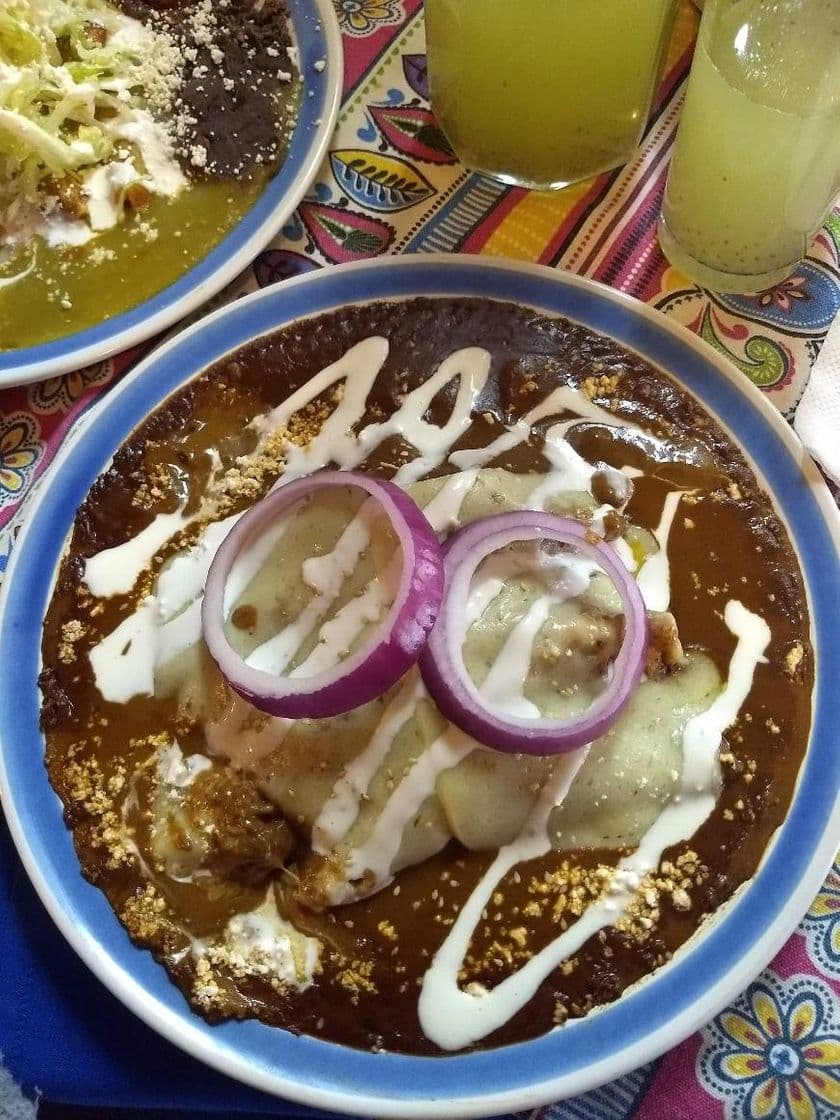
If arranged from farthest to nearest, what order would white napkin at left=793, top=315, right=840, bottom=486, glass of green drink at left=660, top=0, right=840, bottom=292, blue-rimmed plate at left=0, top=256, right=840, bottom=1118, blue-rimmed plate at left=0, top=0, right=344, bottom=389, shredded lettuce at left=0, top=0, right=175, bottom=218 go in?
1. shredded lettuce at left=0, top=0, right=175, bottom=218
2. blue-rimmed plate at left=0, top=0, right=344, bottom=389
3. white napkin at left=793, top=315, right=840, bottom=486
4. glass of green drink at left=660, top=0, right=840, bottom=292
5. blue-rimmed plate at left=0, top=256, right=840, bottom=1118

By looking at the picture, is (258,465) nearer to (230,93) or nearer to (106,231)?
(106,231)

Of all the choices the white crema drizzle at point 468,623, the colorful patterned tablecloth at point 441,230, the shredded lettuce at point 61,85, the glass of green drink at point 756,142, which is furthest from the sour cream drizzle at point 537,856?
the shredded lettuce at point 61,85

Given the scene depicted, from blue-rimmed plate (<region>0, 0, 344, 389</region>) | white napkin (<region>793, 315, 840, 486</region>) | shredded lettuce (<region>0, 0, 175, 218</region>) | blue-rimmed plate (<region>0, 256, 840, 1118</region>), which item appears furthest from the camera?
shredded lettuce (<region>0, 0, 175, 218</region>)

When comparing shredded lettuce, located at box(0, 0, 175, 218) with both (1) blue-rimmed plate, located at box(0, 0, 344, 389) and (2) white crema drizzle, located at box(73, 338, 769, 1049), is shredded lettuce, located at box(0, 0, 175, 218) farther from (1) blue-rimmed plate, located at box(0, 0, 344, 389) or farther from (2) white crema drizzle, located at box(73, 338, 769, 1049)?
(2) white crema drizzle, located at box(73, 338, 769, 1049)

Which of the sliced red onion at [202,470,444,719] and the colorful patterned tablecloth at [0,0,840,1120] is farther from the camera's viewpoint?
the colorful patterned tablecloth at [0,0,840,1120]

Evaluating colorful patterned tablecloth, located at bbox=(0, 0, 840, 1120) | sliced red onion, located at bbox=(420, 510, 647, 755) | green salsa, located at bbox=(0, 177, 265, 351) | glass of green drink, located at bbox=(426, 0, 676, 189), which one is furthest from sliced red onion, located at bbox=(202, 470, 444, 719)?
glass of green drink, located at bbox=(426, 0, 676, 189)

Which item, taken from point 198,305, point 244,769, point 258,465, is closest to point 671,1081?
point 244,769
